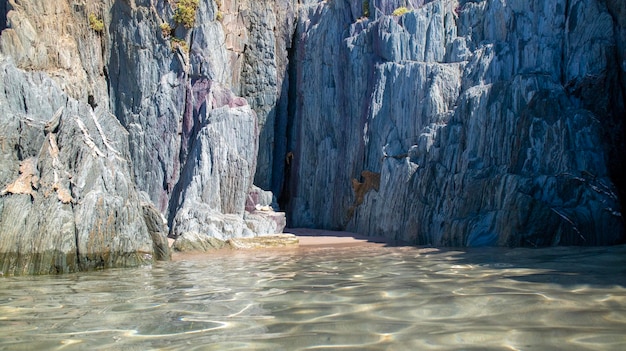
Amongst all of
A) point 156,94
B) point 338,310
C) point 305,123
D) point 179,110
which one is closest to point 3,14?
point 156,94

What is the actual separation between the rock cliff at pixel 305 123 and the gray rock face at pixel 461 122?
6 centimetres

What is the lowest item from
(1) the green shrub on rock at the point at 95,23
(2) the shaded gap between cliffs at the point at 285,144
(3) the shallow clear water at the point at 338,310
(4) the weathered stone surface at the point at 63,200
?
(3) the shallow clear water at the point at 338,310

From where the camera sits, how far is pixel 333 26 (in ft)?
83.0

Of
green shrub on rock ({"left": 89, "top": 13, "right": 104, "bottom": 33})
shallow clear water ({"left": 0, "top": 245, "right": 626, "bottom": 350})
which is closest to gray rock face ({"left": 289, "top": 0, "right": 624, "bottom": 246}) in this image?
shallow clear water ({"left": 0, "top": 245, "right": 626, "bottom": 350})

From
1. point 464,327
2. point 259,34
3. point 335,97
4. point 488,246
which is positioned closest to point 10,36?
point 259,34

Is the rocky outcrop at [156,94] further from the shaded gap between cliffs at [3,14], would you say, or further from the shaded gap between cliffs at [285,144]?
the shaded gap between cliffs at [285,144]

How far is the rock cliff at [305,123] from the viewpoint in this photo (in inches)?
412

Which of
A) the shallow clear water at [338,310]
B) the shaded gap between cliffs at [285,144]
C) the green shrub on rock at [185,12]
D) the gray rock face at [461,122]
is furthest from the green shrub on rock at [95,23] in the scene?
the shallow clear water at [338,310]

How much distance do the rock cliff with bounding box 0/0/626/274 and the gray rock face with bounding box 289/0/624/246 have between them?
0.06 m

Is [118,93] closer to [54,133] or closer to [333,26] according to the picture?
[333,26]

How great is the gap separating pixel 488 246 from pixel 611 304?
873 centimetres

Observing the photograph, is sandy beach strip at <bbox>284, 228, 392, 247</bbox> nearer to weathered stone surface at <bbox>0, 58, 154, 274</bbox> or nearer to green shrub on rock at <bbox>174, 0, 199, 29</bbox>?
weathered stone surface at <bbox>0, 58, 154, 274</bbox>

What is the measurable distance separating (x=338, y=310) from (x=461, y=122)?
13.9 meters

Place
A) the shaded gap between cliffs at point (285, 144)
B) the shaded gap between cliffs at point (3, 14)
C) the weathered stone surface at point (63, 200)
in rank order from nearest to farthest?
the weathered stone surface at point (63, 200), the shaded gap between cliffs at point (3, 14), the shaded gap between cliffs at point (285, 144)
